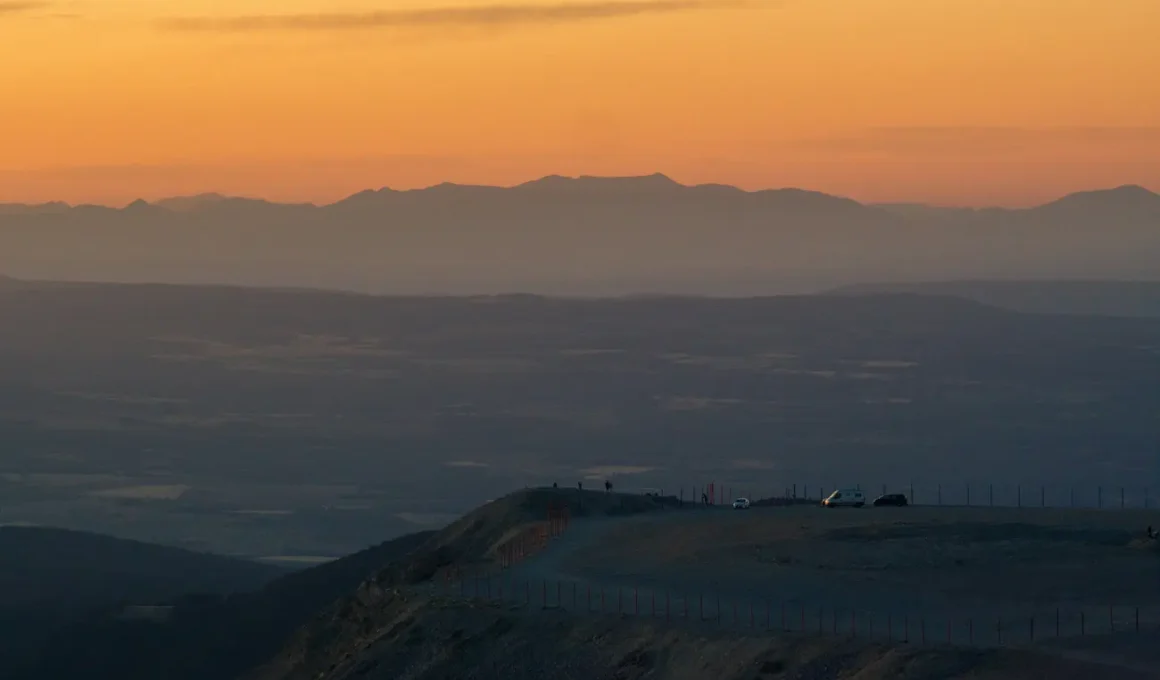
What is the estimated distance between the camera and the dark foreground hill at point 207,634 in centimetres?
9056

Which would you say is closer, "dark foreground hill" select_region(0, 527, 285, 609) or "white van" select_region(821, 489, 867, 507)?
"white van" select_region(821, 489, 867, 507)

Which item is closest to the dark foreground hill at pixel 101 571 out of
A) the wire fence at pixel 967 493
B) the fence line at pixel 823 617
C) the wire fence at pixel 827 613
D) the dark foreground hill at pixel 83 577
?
the dark foreground hill at pixel 83 577

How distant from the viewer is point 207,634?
3686 inches

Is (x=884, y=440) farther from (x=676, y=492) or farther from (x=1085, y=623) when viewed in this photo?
(x=1085, y=623)

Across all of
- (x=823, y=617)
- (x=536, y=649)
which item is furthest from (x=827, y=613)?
(x=536, y=649)

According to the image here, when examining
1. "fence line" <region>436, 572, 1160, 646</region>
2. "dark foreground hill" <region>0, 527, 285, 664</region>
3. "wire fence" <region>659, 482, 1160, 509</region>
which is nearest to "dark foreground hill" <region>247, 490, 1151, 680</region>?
"fence line" <region>436, 572, 1160, 646</region>

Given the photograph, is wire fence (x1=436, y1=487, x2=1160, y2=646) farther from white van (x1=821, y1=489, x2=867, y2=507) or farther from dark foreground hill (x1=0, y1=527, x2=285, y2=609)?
dark foreground hill (x1=0, y1=527, x2=285, y2=609)

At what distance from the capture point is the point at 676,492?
15725 cm

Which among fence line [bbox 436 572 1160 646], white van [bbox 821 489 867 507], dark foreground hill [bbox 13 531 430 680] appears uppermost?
white van [bbox 821 489 867 507]

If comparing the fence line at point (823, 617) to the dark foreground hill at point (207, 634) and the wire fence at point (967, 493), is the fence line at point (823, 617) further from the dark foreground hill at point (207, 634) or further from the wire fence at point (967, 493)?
the wire fence at point (967, 493)

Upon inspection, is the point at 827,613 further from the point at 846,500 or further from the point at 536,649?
the point at 846,500

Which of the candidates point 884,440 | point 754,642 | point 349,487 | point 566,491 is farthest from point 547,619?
point 884,440

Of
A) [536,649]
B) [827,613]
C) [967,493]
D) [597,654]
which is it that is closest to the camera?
[597,654]

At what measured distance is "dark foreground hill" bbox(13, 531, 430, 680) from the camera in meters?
90.6
